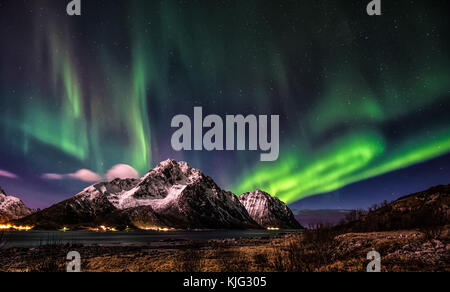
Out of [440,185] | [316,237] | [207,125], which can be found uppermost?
[207,125]

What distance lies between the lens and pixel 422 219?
28.0 meters

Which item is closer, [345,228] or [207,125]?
[207,125]
